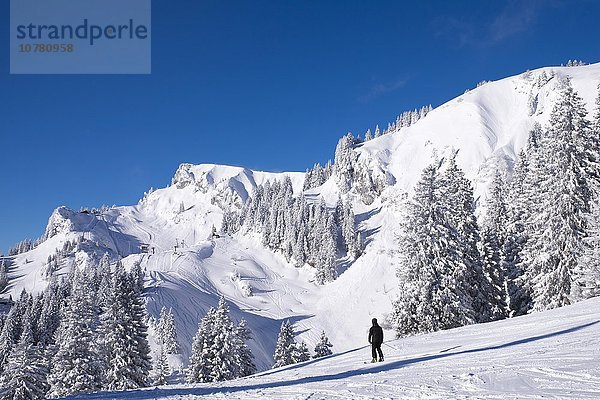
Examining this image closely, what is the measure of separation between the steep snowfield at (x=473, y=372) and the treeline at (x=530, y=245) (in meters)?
8.32

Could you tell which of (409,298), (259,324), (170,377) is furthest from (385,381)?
(259,324)

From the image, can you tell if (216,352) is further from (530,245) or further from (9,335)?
(9,335)

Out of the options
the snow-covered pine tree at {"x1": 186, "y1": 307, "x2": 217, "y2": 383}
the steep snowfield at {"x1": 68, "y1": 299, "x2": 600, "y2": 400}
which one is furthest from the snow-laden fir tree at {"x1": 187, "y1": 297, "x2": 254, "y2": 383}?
the steep snowfield at {"x1": 68, "y1": 299, "x2": 600, "y2": 400}

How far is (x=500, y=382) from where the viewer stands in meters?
9.89

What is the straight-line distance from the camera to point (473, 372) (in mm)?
11289

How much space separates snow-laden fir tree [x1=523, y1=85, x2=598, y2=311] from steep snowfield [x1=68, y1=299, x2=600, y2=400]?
873cm

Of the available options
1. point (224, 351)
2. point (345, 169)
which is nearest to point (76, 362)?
point (224, 351)

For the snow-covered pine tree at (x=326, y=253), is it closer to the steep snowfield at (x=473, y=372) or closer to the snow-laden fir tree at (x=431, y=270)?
the snow-laden fir tree at (x=431, y=270)

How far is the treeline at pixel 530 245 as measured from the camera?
26750mm

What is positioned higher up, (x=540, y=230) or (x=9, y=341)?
(x=540, y=230)

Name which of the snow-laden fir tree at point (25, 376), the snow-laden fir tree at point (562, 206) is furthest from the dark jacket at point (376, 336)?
the snow-laden fir tree at point (25, 376)

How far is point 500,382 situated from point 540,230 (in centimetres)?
2259

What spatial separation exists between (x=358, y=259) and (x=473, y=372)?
102 metres

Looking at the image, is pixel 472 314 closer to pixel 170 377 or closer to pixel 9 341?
pixel 170 377
